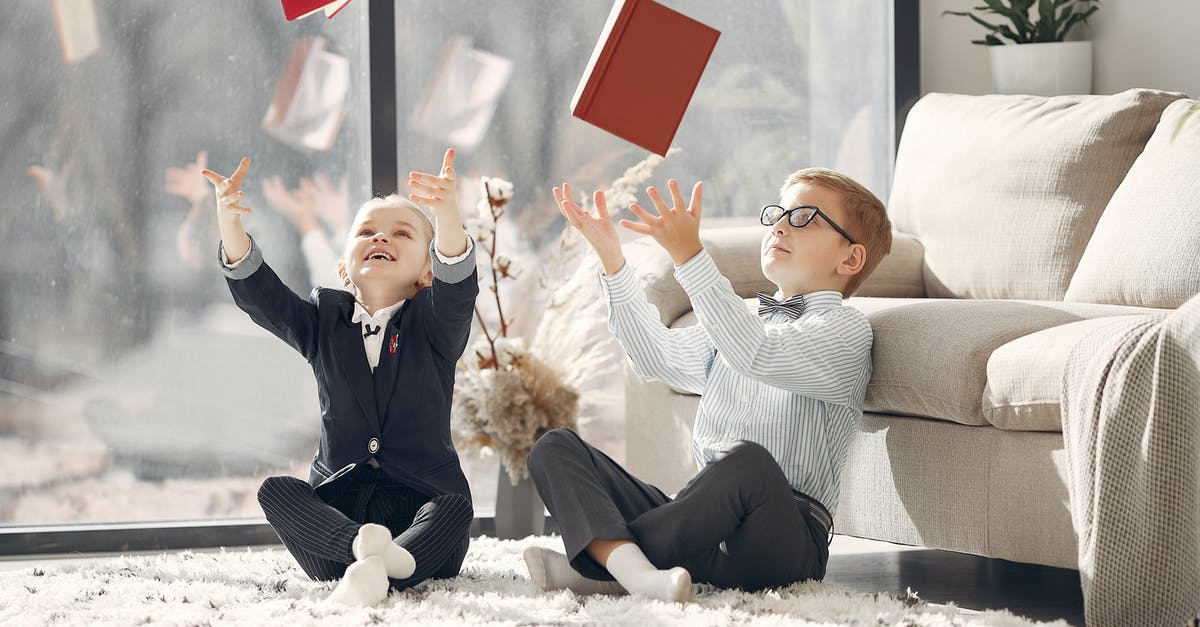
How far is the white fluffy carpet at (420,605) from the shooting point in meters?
1.51

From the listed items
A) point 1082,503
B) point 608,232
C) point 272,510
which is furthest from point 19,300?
point 1082,503

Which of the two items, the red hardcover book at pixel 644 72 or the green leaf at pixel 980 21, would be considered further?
the green leaf at pixel 980 21

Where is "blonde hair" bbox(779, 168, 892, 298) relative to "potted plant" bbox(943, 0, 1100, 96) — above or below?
below

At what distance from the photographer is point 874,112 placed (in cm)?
319

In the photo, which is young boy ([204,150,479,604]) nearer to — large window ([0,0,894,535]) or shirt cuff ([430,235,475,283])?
shirt cuff ([430,235,475,283])

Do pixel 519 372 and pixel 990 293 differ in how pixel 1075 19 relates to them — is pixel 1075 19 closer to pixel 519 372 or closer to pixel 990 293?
pixel 990 293

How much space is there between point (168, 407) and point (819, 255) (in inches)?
62.4

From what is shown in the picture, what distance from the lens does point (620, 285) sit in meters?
1.89

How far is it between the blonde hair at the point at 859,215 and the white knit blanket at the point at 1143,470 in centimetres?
58

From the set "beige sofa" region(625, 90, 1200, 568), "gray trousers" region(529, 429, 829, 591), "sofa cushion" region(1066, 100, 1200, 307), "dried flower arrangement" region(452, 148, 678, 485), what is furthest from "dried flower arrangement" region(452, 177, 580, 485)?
"sofa cushion" region(1066, 100, 1200, 307)

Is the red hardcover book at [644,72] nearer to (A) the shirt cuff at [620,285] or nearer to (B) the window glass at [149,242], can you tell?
(A) the shirt cuff at [620,285]

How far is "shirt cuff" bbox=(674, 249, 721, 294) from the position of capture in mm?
1753

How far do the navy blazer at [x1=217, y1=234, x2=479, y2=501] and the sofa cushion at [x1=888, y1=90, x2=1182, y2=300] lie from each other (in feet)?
3.48

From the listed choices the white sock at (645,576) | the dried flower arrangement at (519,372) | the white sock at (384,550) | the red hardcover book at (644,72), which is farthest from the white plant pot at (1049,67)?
the white sock at (384,550)
